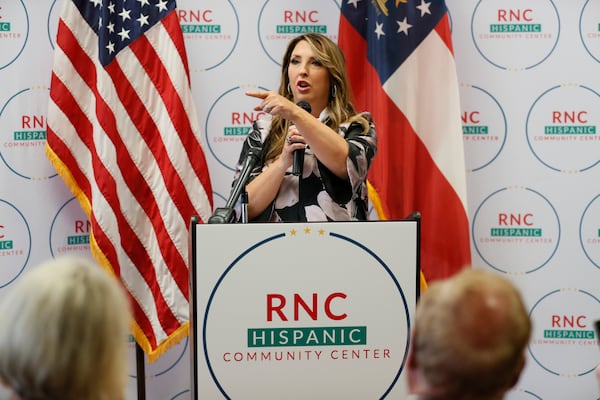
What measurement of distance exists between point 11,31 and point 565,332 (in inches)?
135

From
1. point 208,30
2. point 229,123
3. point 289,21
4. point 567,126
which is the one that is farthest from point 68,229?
point 567,126

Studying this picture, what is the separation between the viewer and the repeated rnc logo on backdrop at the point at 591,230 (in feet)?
14.4

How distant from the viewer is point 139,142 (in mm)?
3971

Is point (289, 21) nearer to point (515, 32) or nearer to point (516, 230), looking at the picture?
point (515, 32)

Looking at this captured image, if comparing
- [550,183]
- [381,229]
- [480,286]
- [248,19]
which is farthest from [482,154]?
[480,286]

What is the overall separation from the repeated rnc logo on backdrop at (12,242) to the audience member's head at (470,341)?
3339mm

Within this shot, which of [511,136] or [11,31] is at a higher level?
[11,31]

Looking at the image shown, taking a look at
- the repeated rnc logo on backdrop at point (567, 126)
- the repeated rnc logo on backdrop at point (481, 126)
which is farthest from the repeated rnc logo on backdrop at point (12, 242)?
the repeated rnc logo on backdrop at point (567, 126)

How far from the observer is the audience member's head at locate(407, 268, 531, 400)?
1202mm

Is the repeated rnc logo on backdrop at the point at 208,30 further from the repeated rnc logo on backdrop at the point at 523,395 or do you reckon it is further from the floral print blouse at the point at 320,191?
the repeated rnc logo on backdrop at the point at 523,395

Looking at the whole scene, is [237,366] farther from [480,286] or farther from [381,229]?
[480,286]

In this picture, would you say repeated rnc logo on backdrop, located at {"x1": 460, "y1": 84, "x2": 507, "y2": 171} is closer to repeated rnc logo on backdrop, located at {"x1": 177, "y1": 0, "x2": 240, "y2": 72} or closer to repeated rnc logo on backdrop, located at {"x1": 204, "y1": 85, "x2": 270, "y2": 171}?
repeated rnc logo on backdrop, located at {"x1": 204, "y1": 85, "x2": 270, "y2": 171}

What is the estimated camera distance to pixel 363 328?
264 centimetres

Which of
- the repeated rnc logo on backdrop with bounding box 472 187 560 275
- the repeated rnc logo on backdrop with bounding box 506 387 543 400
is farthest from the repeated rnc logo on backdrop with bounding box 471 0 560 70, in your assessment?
the repeated rnc logo on backdrop with bounding box 506 387 543 400
